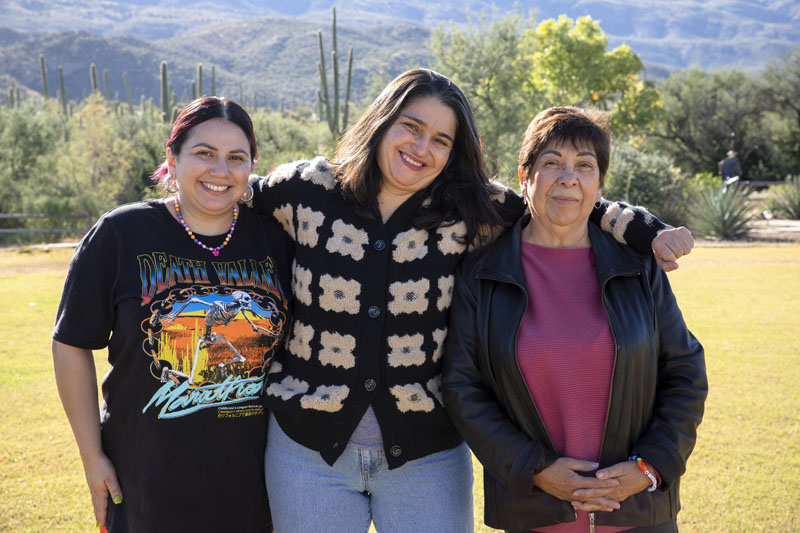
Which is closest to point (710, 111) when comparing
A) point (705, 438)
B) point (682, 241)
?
point (705, 438)

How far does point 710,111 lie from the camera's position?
3847 centimetres

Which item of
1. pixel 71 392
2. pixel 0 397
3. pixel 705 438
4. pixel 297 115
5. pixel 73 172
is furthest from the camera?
pixel 297 115

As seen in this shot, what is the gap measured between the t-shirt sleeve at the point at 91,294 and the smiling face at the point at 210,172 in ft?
0.97

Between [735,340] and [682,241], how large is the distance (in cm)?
628

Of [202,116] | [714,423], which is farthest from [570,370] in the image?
[714,423]

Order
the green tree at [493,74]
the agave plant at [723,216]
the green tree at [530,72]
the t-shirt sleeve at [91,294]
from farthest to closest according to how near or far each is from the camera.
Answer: the green tree at [530,72] < the green tree at [493,74] < the agave plant at [723,216] < the t-shirt sleeve at [91,294]

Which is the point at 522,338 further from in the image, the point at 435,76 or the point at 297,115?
the point at 297,115

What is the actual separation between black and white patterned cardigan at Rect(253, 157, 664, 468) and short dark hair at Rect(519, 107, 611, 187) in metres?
0.27

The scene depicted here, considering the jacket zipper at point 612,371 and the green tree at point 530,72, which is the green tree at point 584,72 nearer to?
the green tree at point 530,72

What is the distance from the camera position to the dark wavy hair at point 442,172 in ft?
8.23

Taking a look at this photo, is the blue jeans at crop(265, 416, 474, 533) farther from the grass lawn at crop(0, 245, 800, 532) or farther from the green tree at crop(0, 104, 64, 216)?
the green tree at crop(0, 104, 64, 216)

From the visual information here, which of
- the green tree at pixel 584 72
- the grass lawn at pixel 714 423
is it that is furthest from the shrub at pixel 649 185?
the green tree at pixel 584 72

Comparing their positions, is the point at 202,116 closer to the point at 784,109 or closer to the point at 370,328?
the point at 370,328

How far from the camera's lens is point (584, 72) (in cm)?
2814
